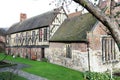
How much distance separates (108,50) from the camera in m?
22.5

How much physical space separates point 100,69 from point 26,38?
826 inches

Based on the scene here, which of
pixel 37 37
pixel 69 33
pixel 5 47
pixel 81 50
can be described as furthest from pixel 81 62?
pixel 5 47

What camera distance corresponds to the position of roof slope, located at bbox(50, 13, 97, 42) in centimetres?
2259

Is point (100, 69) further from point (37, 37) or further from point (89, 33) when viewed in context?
point (37, 37)

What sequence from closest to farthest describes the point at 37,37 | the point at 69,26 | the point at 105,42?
the point at 105,42
the point at 69,26
the point at 37,37

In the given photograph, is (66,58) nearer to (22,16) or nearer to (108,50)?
(108,50)

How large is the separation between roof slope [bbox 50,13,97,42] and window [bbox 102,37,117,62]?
8.37 ft

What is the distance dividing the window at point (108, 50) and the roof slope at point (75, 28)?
2552 mm

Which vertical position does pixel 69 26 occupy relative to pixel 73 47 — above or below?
above

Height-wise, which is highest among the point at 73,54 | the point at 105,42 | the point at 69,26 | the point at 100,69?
the point at 69,26

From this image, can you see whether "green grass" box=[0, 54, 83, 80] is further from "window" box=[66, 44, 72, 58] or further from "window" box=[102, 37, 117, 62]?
"window" box=[102, 37, 117, 62]

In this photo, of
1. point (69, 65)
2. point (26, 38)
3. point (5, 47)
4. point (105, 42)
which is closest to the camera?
point (105, 42)

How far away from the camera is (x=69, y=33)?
25859 millimetres

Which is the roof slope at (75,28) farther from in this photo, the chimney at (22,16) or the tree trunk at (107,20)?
the chimney at (22,16)
